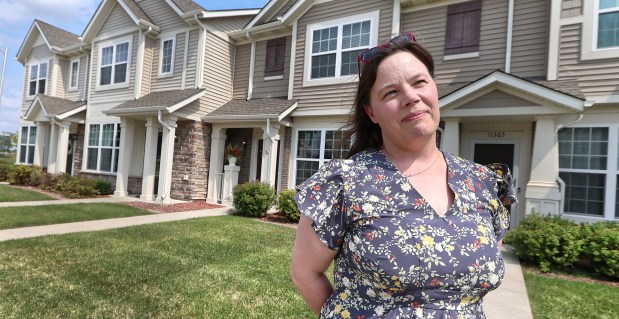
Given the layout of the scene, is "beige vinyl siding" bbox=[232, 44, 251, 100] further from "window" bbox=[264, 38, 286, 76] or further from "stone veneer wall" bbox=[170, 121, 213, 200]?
"stone veneer wall" bbox=[170, 121, 213, 200]

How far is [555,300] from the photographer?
423 cm

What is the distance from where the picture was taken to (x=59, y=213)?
28.0ft

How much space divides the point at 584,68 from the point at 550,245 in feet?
13.4

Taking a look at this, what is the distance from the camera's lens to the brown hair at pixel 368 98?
1.41m

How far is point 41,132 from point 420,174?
20699 mm

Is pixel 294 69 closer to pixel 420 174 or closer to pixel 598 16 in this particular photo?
pixel 598 16

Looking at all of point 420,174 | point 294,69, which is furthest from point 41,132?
point 420,174

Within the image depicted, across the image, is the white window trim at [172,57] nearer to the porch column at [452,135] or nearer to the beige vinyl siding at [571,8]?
the porch column at [452,135]

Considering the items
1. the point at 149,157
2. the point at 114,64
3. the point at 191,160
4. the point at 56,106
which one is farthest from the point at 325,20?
the point at 56,106

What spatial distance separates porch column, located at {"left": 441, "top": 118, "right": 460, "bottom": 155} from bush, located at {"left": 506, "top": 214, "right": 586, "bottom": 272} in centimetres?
246

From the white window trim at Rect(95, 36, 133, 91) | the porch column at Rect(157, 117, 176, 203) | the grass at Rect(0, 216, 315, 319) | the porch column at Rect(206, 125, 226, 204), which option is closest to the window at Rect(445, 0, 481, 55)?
the grass at Rect(0, 216, 315, 319)

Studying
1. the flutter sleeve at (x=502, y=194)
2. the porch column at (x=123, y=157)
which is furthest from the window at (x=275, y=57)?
Result: the flutter sleeve at (x=502, y=194)

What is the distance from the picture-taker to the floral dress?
3.77ft

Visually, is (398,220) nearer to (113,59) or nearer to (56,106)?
(113,59)
